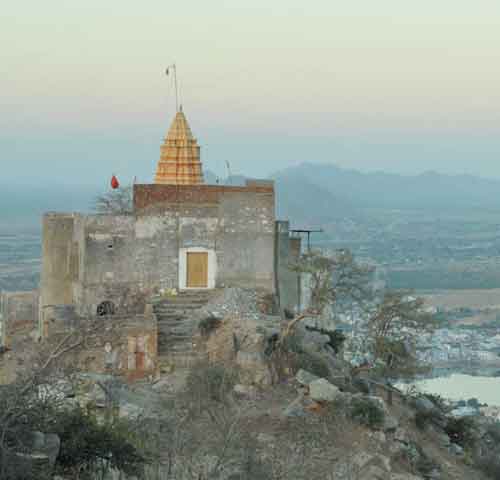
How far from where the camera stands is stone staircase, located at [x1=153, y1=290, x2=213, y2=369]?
2369 centimetres

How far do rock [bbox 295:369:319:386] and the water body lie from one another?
2736 centimetres

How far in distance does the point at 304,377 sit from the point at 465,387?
35013 millimetres

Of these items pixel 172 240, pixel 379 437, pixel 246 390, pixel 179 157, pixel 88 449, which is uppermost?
pixel 179 157

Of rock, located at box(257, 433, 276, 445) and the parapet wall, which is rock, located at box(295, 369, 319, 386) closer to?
rock, located at box(257, 433, 276, 445)

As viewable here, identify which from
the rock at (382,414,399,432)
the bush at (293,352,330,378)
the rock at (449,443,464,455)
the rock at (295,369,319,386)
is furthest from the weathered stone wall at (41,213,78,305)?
the rock at (449,443,464,455)

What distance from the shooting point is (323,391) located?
21438mm

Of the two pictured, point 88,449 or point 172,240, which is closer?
point 88,449

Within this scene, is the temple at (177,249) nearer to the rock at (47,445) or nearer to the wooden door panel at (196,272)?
the wooden door panel at (196,272)

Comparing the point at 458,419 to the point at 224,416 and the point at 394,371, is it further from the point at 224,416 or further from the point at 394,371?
the point at 224,416

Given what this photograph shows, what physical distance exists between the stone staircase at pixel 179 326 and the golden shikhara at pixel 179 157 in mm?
5904

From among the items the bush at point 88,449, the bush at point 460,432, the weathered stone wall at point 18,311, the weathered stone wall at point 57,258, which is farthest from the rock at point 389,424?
the weathered stone wall at point 18,311

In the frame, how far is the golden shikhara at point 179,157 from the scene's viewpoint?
106 ft

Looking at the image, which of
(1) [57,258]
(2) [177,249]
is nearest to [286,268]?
(2) [177,249]

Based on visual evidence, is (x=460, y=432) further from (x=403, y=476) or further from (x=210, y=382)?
(x=210, y=382)
